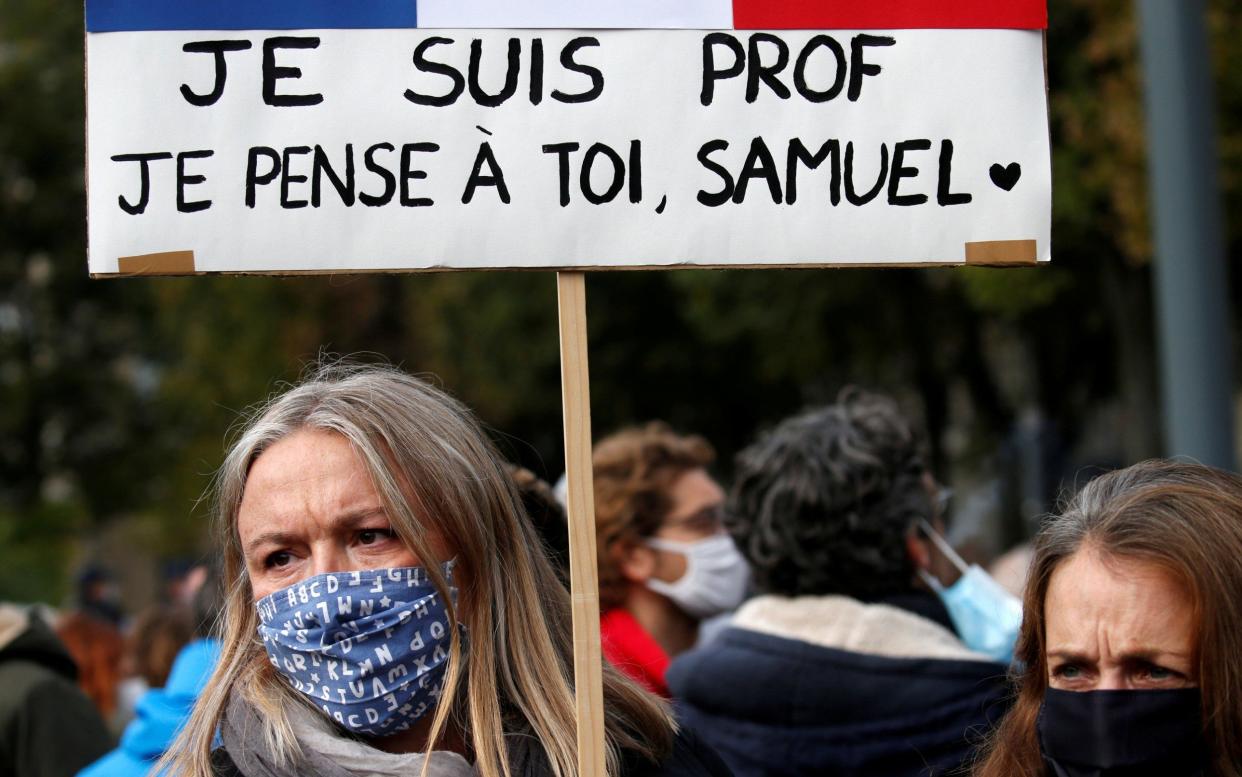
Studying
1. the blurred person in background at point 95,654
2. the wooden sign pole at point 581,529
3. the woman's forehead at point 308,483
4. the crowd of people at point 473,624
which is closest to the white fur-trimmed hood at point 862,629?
the crowd of people at point 473,624

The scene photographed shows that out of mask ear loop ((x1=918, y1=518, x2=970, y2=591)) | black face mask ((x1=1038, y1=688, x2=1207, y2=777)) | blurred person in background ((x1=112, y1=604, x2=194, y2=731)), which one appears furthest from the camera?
blurred person in background ((x1=112, y1=604, x2=194, y2=731))

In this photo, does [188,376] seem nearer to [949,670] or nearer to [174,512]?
[174,512]

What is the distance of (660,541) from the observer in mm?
4590

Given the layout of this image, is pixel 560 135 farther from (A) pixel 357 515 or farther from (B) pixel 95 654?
(B) pixel 95 654

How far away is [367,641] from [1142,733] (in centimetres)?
116

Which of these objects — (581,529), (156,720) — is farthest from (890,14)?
(156,720)

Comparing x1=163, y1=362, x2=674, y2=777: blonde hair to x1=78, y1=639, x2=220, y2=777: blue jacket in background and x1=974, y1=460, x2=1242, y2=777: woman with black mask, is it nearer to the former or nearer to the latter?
x1=974, y1=460, x2=1242, y2=777: woman with black mask

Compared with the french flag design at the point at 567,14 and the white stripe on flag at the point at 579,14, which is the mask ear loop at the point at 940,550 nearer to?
the french flag design at the point at 567,14

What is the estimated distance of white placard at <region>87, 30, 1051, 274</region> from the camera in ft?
8.48

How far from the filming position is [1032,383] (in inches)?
846

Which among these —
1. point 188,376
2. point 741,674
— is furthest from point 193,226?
point 188,376

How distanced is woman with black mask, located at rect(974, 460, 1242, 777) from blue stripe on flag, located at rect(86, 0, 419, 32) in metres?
1.37

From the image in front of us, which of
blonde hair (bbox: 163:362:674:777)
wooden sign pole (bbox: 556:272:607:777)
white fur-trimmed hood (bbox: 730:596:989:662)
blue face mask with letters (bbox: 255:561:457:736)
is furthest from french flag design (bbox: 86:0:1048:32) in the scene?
white fur-trimmed hood (bbox: 730:596:989:662)

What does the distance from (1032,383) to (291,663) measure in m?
19.9
